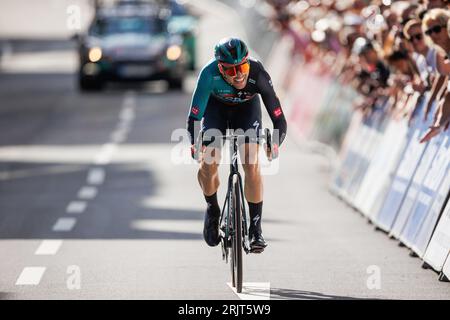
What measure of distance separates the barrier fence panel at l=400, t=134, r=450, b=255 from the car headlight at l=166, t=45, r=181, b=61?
64.7 feet

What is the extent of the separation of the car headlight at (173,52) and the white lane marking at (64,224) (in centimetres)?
1746

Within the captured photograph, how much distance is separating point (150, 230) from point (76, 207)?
2.09m

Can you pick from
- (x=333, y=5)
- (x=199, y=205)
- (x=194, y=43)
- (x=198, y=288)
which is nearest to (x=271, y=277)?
(x=198, y=288)

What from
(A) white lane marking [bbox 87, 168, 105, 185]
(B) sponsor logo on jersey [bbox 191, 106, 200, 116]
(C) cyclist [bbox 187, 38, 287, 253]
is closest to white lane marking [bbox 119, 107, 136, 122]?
(A) white lane marking [bbox 87, 168, 105, 185]

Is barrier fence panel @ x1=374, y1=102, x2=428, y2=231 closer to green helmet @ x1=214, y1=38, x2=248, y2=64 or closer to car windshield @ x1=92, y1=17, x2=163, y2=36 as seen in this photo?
green helmet @ x1=214, y1=38, x2=248, y2=64

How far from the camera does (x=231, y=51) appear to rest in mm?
10422

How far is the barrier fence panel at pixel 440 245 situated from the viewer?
11.4m

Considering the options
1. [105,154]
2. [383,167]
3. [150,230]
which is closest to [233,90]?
[150,230]

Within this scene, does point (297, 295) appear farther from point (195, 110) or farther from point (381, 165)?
point (381, 165)

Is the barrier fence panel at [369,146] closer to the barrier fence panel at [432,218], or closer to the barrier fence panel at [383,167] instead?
the barrier fence panel at [383,167]

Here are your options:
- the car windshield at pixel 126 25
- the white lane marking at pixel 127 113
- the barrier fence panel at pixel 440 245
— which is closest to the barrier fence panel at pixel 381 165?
the barrier fence panel at pixel 440 245

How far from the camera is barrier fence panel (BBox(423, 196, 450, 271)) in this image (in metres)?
11.4

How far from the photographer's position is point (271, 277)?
11469 mm
